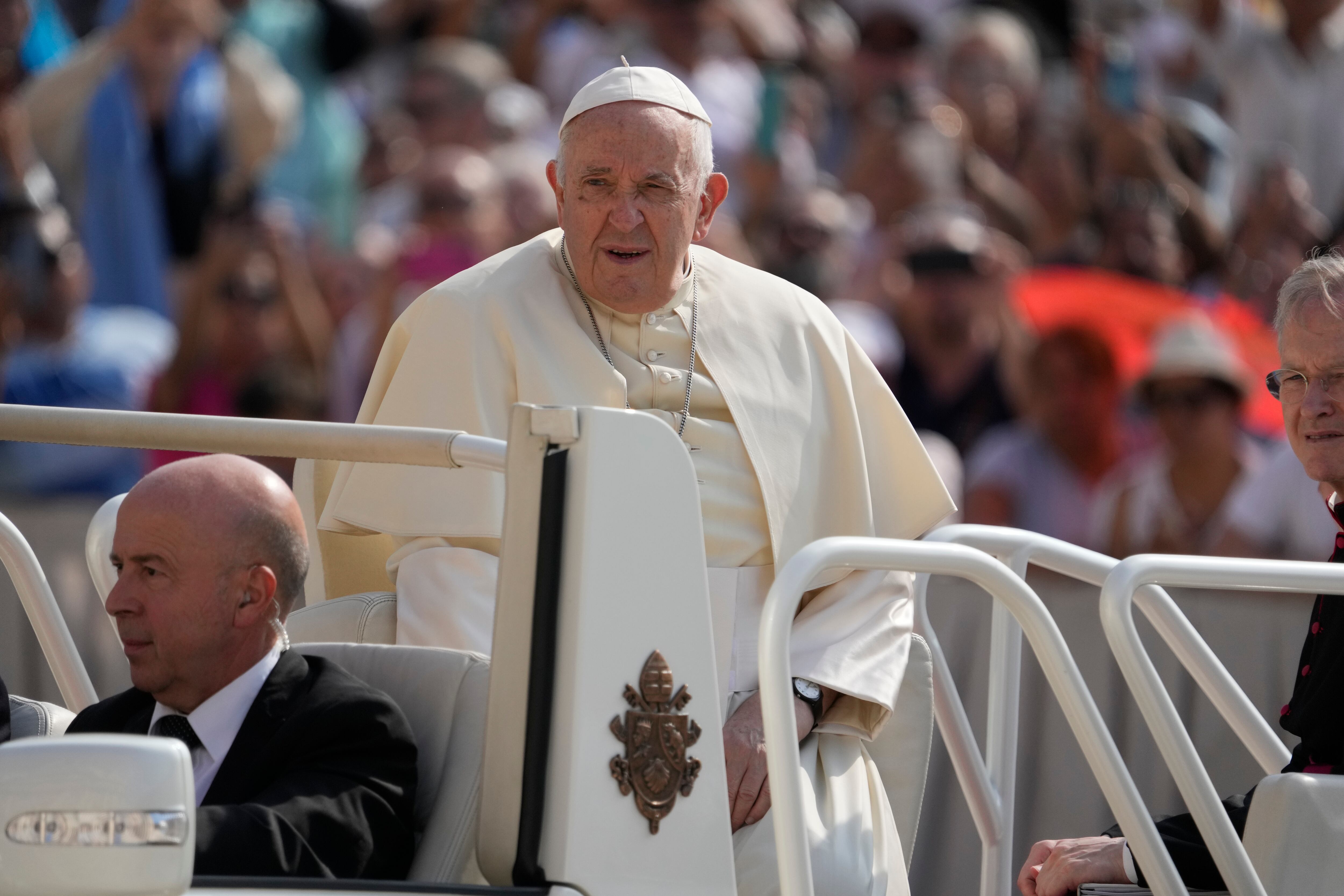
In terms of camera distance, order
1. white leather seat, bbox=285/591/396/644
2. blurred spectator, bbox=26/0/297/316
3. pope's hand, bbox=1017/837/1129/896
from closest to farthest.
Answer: pope's hand, bbox=1017/837/1129/896 < white leather seat, bbox=285/591/396/644 < blurred spectator, bbox=26/0/297/316

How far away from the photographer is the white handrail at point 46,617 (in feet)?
11.0

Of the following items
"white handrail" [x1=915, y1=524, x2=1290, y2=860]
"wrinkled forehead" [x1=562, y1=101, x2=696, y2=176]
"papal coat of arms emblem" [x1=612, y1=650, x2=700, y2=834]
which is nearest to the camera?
"papal coat of arms emblem" [x1=612, y1=650, x2=700, y2=834]

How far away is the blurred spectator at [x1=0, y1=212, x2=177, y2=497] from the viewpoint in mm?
6715

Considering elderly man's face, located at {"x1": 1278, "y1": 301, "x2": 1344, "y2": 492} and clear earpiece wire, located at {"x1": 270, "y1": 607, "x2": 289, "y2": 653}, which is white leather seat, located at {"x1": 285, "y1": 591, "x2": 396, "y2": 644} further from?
elderly man's face, located at {"x1": 1278, "y1": 301, "x2": 1344, "y2": 492}

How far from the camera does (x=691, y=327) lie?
380 cm

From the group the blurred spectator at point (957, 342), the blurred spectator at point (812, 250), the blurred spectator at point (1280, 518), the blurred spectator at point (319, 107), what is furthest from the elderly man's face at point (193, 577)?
the blurred spectator at point (319, 107)

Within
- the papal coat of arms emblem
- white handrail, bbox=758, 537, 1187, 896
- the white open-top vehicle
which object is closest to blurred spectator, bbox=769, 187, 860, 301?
the white open-top vehicle

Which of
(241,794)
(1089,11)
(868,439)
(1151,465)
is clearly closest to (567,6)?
(1089,11)

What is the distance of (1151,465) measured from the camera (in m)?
6.97

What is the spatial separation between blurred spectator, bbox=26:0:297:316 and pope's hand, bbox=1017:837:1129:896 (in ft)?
18.2

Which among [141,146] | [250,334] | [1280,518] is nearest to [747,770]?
[1280,518]

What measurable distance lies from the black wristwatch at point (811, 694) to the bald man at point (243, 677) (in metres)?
Result: 0.99

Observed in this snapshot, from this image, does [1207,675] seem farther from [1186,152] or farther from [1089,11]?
[1089,11]

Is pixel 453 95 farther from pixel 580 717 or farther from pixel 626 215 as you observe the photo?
pixel 580 717
